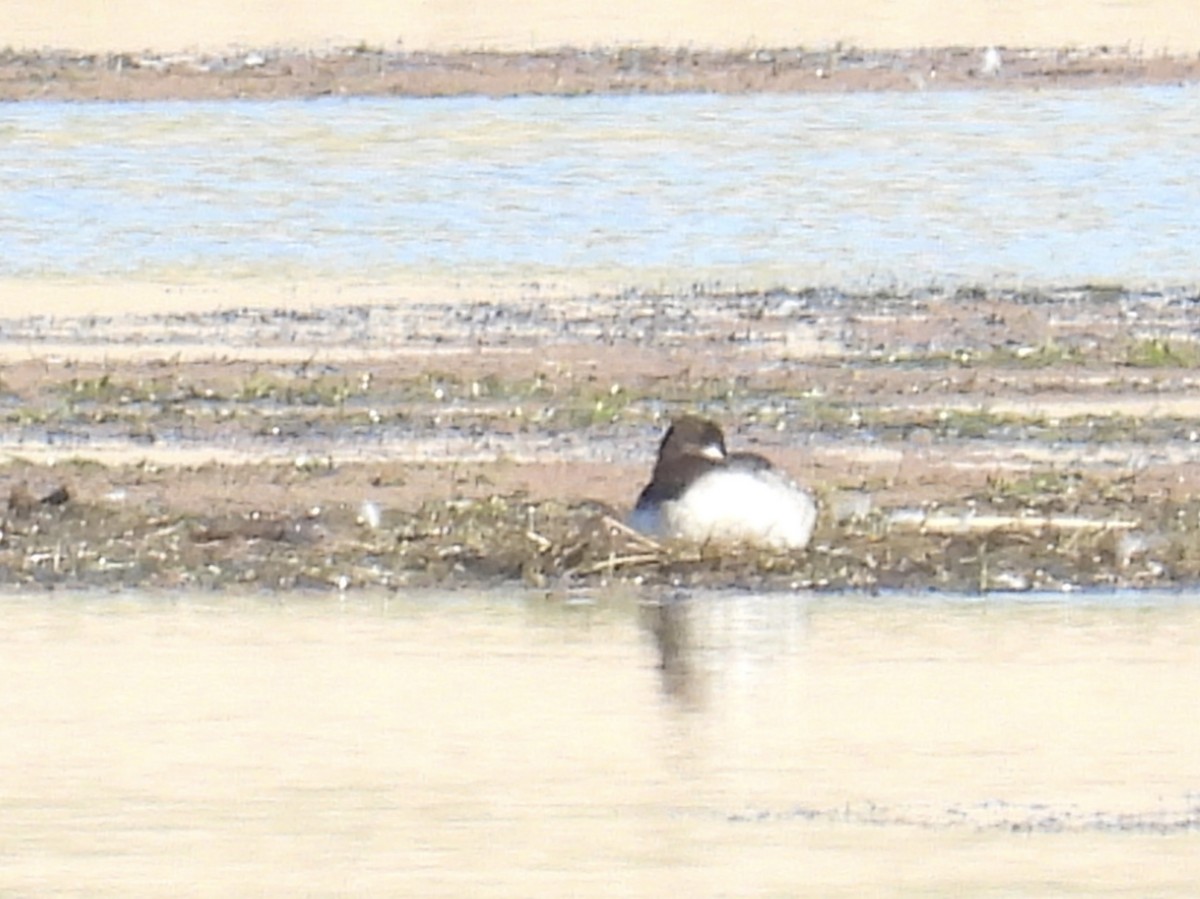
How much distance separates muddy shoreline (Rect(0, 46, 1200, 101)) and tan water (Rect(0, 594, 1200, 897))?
21.7m

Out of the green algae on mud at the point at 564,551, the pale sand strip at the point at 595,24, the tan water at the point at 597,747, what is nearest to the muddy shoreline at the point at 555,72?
the pale sand strip at the point at 595,24

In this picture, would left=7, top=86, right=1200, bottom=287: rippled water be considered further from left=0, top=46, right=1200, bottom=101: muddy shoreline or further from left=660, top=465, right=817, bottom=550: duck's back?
left=660, top=465, right=817, bottom=550: duck's back

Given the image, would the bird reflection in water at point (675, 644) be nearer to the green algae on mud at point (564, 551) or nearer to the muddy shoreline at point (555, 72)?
the green algae on mud at point (564, 551)

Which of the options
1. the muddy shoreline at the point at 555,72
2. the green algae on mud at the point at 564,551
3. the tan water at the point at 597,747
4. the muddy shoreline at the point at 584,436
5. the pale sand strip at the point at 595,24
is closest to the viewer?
the tan water at the point at 597,747

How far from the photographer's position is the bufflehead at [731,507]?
38.7ft

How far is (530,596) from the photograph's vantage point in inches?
453

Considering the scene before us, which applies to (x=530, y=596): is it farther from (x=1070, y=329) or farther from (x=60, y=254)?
(x=60, y=254)

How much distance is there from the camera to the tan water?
823 centimetres

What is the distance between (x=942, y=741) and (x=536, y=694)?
1.03m

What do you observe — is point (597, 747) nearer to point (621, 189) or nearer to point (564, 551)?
point (564, 551)

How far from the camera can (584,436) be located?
15023 mm

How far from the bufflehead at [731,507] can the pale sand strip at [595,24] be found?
24.0 meters

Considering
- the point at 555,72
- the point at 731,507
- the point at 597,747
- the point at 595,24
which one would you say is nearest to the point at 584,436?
the point at 731,507

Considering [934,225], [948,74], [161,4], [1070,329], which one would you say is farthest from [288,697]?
[161,4]
